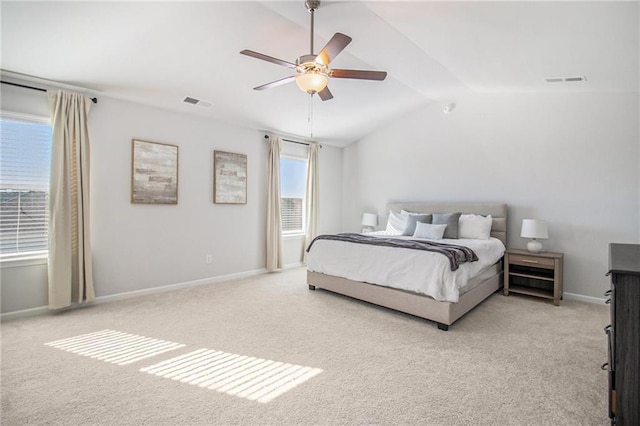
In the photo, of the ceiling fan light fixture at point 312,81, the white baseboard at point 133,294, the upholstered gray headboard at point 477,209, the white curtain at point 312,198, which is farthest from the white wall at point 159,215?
the upholstered gray headboard at point 477,209

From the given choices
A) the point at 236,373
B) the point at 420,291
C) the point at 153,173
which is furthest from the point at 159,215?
the point at 420,291

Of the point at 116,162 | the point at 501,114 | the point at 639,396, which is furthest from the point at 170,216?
the point at 501,114

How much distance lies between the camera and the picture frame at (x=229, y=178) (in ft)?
15.5

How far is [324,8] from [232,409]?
310 cm

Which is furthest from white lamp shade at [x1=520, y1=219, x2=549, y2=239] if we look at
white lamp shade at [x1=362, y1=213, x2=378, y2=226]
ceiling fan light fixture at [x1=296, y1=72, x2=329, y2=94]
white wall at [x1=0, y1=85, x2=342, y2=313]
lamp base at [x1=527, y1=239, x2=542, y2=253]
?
white wall at [x1=0, y1=85, x2=342, y2=313]

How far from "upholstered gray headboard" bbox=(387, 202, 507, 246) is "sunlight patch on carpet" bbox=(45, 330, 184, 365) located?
13.7 feet

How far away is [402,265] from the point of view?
329 centimetres

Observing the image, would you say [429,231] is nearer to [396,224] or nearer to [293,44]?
[396,224]

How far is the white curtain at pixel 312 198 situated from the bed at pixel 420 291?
5.49 ft

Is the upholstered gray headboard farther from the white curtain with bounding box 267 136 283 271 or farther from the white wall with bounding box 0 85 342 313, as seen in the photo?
the white wall with bounding box 0 85 342 313

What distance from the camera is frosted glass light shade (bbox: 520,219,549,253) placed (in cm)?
396

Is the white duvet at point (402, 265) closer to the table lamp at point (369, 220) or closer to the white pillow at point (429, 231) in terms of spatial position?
the white pillow at point (429, 231)

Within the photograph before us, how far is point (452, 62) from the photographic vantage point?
3.54 meters

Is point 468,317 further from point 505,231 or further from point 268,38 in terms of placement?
point 268,38
